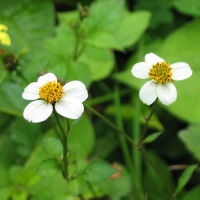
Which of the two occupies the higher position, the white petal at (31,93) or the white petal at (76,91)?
the white petal at (76,91)

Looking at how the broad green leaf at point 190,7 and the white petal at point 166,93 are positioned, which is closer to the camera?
the white petal at point 166,93

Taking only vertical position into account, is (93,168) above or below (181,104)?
above

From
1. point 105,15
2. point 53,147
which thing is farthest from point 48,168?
point 105,15

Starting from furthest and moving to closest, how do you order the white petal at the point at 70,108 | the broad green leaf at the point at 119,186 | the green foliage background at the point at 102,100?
the broad green leaf at the point at 119,186 < the green foliage background at the point at 102,100 < the white petal at the point at 70,108

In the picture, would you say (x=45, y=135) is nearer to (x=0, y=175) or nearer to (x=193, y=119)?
(x=0, y=175)

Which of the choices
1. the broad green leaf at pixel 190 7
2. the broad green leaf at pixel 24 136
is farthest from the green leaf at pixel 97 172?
the broad green leaf at pixel 190 7

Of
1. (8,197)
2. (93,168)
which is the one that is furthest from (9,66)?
(8,197)

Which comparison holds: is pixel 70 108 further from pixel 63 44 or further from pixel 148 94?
pixel 63 44

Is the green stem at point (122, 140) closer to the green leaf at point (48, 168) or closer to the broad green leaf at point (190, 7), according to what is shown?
the broad green leaf at point (190, 7)

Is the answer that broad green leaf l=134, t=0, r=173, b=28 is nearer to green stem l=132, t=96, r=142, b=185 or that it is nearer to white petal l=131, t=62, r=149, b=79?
green stem l=132, t=96, r=142, b=185
